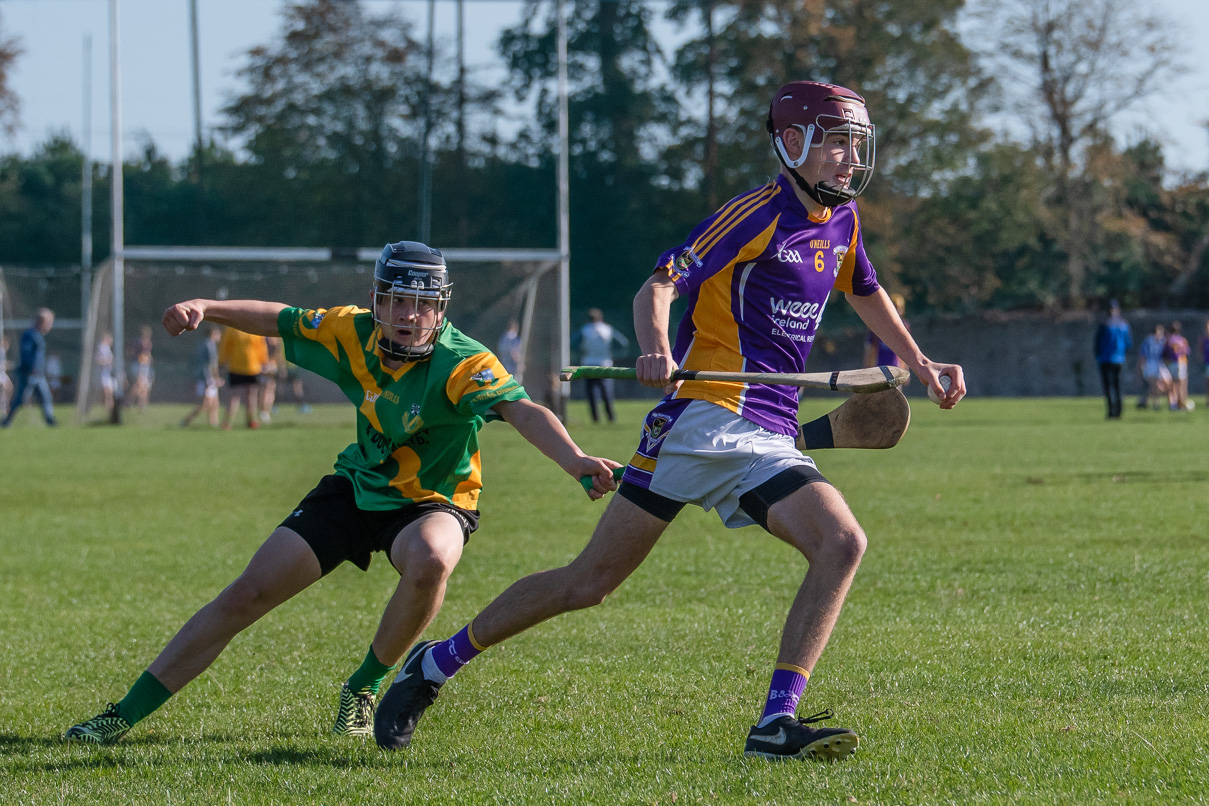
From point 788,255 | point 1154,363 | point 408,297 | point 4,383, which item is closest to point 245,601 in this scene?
point 408,297

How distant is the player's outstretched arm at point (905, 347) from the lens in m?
4.40

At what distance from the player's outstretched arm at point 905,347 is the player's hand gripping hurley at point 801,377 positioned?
142 mm

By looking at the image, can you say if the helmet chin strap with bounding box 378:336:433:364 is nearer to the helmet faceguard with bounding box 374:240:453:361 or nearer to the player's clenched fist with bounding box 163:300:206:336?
the helmet faceguard with bounding box 374:240:453:361

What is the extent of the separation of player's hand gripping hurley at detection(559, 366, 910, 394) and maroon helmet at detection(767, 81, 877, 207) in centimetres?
58

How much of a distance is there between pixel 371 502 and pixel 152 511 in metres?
7.71

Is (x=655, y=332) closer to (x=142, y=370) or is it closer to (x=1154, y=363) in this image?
(x=142, y=370)

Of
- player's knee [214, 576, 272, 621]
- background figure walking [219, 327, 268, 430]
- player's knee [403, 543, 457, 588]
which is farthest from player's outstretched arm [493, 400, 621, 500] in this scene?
background figure walking [219, 327, 268, 430]

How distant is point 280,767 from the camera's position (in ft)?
13.7

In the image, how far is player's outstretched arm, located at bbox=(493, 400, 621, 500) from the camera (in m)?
4.13

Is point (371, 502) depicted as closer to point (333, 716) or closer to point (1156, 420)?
point (333, 716)

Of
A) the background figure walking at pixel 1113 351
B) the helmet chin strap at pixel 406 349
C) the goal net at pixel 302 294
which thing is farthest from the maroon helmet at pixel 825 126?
the background figure walking at pixel 1113 351

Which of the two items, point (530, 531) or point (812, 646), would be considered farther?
point (530, 531)

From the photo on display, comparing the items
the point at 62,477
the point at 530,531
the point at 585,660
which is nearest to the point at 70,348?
the point at 62,477

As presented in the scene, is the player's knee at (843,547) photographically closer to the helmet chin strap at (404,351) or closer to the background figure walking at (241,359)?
the helmet chin strap at (404,351)
